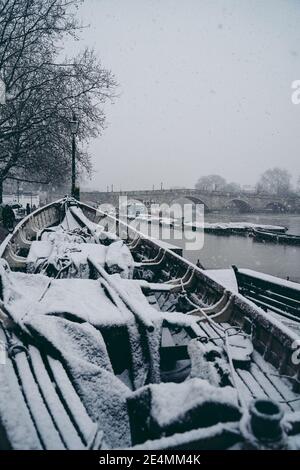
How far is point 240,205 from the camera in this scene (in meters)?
68.3

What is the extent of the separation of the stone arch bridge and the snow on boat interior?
53662 mm

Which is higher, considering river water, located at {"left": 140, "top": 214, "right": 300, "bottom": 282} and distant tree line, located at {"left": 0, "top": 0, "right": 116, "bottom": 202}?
distant tree line, located at {"left": 0, "top": 0, "right": 116, "bottom": 202}

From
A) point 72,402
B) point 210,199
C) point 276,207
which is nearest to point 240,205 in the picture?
point 276,207

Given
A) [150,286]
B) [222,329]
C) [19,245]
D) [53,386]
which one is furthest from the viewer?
[19,245]

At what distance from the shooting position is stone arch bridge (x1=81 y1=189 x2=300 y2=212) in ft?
194

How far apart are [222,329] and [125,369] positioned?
1203 millimetres

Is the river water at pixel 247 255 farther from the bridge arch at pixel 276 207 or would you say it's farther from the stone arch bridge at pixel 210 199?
the bridge arch at pixel 276 207

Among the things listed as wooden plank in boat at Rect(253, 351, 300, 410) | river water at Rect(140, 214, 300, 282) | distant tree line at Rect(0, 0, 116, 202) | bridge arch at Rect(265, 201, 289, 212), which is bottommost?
river water at Rect(140, 214, 300, 282)

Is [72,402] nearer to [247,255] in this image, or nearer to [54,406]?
[54,406]

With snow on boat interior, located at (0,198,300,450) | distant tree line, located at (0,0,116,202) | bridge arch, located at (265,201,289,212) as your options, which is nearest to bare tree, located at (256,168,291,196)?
bridge arch, located at (265,201,289,212)

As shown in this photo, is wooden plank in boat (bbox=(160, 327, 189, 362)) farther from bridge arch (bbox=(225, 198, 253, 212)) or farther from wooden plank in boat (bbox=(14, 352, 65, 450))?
bridge arch (bbox=(225, 198, 253, 212))

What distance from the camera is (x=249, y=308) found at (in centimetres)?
383
